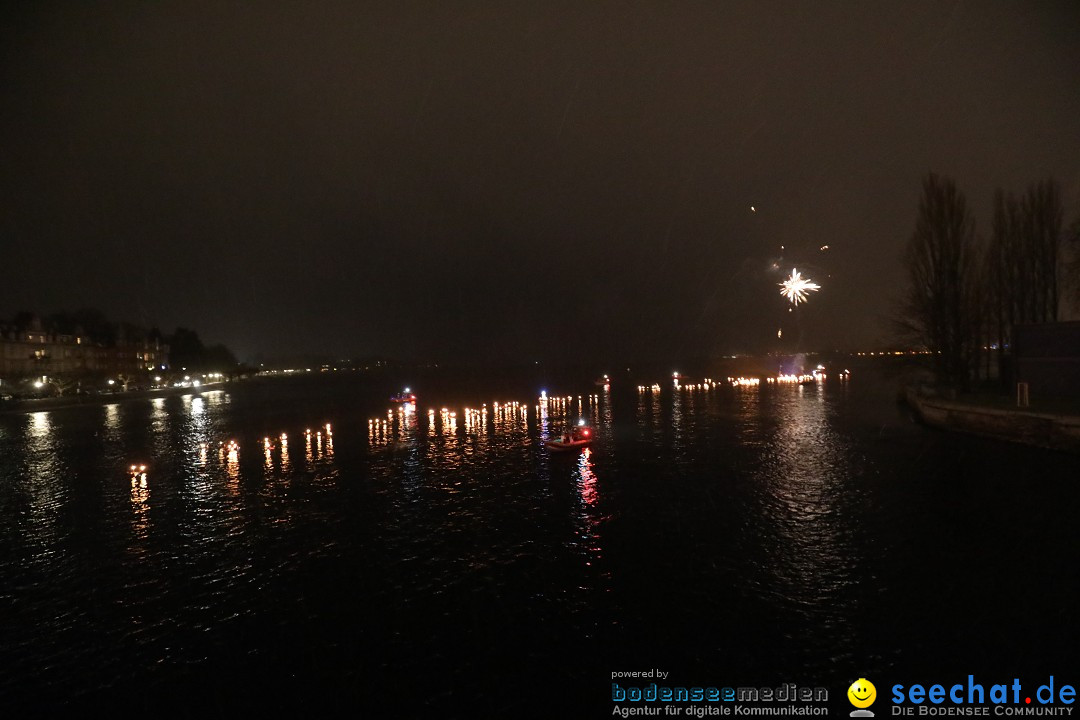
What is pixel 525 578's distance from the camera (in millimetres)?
19391

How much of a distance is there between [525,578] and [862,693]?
34.0 ft

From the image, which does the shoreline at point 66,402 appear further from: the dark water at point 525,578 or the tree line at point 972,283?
the tree line at point 972,283

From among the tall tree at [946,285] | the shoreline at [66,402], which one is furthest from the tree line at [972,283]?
the shoreline at [66,402]

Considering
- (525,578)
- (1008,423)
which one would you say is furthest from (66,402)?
(1008,423)

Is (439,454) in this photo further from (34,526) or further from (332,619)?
(332,619)

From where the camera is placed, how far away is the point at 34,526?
91.0 feet

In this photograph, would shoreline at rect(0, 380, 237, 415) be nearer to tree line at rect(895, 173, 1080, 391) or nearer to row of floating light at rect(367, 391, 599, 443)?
row of floating light at rect(367, 391, 599, 443)

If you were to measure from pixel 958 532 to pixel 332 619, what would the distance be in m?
23.8

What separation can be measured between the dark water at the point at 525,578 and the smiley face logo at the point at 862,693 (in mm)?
230

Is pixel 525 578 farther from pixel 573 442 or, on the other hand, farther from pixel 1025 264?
pixel 1025 264

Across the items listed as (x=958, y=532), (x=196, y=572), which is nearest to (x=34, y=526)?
(x=196, y=572)

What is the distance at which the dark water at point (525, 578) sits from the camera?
13.5m

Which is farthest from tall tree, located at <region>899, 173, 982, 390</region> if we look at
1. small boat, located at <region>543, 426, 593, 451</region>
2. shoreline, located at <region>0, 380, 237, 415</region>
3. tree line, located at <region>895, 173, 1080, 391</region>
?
shoreline, located at <region>0, 380, 237, 415</region>

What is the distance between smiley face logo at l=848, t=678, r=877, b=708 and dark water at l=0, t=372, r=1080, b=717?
23cm
